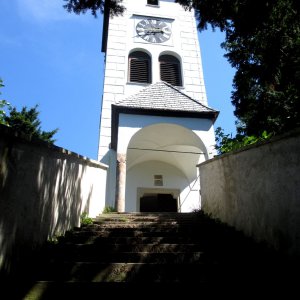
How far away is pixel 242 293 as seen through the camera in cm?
279

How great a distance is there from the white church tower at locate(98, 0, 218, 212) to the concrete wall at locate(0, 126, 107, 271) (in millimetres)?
3633

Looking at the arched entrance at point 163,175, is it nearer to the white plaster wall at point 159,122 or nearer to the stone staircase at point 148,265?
the white plaster wall at point 159,122

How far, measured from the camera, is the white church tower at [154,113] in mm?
10000

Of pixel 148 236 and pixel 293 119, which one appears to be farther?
pixel 293 119

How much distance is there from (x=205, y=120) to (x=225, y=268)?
7.49 m

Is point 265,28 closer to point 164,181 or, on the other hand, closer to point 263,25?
point 263,25

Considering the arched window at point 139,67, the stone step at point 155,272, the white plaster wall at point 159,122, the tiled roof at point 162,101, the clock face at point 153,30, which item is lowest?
the stone step at point 155,272

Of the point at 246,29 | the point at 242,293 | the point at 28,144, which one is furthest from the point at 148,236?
the point at 246,29

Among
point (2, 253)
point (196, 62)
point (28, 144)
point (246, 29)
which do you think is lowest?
point (2, 253)

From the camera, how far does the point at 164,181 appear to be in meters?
13.6

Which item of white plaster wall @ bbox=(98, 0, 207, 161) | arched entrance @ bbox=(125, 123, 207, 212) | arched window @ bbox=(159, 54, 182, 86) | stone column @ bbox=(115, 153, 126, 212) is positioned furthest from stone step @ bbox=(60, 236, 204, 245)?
arched window @ bbox=(159, 54, 182, 86)

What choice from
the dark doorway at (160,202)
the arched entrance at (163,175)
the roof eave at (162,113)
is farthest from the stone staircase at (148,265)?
the dark doorway at (160,202)

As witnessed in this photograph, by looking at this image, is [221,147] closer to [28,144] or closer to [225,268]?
[225,268]

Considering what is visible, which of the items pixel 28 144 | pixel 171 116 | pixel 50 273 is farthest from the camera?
pixel 171 116
